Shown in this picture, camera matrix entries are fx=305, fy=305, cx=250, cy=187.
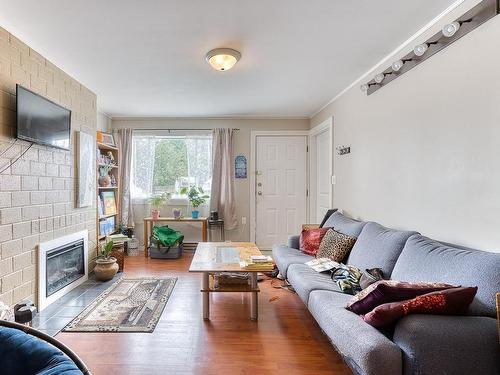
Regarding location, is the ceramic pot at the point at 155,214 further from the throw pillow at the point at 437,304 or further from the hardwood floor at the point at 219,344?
the throw pillow at the point at 437,304

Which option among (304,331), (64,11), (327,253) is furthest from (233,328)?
(64,11)

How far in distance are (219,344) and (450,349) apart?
1486 mm

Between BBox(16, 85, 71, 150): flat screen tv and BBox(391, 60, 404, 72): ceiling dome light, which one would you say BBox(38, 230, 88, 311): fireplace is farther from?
BBox(391, 60, 404, 72): ceiling dome light

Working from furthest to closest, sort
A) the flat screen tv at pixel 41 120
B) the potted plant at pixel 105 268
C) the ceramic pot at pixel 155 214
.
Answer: the ceramic pot at pixel 155 214 < the potted plant at pixel 105 268 < the flat screen tv at pixel 41 120

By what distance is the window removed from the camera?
524 centimetres

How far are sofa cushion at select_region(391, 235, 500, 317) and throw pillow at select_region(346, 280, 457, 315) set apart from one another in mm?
155

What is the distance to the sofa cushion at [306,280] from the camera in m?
2.26

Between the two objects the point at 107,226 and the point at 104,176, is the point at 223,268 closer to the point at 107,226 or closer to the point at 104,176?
the point at 107,226

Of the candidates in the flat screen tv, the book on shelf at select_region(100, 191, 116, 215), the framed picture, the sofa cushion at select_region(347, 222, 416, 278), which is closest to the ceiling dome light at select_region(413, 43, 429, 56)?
the sofa cushion at select_region(347, 222, 416, 278)

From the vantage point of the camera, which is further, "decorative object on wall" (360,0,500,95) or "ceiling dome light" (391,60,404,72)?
"ceiling dome light" (391,60,404,72)

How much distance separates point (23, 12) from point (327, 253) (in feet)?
10.1

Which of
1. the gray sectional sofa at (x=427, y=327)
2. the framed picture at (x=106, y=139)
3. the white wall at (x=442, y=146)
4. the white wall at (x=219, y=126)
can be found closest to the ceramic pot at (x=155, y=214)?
the white wall at (x=219, y=126)

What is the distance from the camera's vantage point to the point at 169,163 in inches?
207

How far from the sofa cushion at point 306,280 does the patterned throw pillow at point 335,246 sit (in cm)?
29
